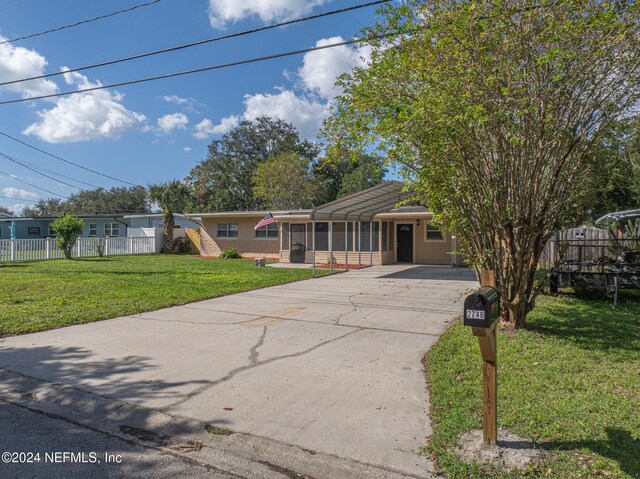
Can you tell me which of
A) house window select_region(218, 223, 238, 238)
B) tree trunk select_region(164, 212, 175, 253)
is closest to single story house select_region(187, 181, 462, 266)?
house window select_region(218, 223, 238, 238)

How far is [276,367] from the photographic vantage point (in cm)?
476

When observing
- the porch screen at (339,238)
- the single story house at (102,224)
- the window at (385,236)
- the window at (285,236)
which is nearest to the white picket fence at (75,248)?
the single story house at (102,224)

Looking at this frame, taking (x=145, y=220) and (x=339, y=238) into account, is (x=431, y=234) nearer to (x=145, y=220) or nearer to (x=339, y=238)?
(x=339, y=238)

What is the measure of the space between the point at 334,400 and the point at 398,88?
14.6 ft

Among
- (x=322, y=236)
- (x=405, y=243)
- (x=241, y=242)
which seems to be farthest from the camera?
(x=241, y=242)

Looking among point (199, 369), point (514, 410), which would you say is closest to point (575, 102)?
point (514, 410)

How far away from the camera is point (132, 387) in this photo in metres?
4.18

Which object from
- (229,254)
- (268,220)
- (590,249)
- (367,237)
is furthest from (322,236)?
(590,249)

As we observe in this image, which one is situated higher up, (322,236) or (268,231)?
(268,231)

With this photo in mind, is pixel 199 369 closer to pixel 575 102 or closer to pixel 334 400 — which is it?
pixel 334 400

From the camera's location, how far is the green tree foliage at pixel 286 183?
114 ft

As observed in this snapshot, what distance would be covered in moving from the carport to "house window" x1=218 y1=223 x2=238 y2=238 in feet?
25.8

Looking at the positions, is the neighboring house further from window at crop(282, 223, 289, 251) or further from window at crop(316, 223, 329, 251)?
window at crop(316, 223, 329, 251)

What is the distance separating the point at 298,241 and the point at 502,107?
1542 centimetres
